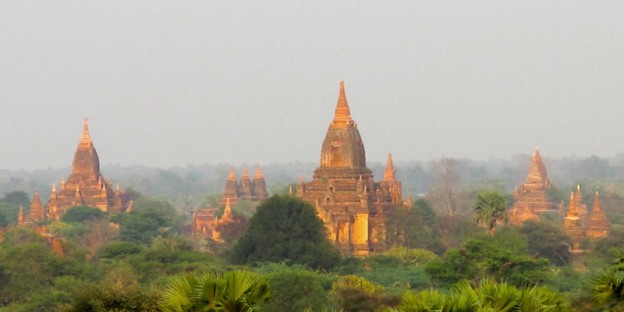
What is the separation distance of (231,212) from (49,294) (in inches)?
1770

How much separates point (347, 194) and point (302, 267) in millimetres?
19028

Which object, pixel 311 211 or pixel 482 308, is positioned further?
pixel 311 211

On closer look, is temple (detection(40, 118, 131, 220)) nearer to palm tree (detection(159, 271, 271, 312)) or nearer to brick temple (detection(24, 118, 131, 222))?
brick temple (detection(24, 118, 131, 222))

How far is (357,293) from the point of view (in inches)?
1876

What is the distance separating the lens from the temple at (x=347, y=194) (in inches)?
3182

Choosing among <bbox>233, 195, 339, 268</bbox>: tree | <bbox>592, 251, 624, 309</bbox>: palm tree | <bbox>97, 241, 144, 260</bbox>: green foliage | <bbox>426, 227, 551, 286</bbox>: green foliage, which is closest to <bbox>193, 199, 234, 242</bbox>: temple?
<bbox>233, 195, 339, 268</bbox>: tree

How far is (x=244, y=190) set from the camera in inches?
4456

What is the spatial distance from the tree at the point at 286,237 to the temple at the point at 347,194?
798 cm

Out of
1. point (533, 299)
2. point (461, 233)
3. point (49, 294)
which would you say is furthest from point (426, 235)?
point (533, 299)

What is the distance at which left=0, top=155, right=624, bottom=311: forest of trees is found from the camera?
A: 2559 cm

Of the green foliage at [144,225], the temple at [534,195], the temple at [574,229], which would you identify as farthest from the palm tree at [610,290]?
the temple at [534,195]

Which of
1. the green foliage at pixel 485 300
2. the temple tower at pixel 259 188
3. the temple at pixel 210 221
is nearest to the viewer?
the green foliage at pixel 485 300

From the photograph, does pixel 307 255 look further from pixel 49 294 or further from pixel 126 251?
pixel 49 294

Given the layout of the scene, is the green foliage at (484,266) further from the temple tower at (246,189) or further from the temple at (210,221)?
the temple tower at (246,189)
